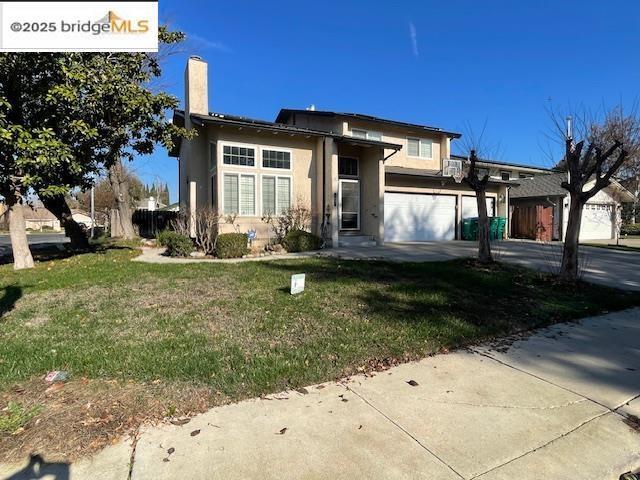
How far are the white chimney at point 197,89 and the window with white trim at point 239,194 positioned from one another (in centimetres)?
322

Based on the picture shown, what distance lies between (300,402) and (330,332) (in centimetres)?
158

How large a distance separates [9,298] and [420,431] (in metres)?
7.12

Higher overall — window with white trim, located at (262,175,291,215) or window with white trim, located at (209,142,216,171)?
window with white trim, located at (209,142,216,171)

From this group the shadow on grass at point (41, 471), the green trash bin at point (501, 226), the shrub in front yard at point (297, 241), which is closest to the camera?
the shadow on grass at point (41, 471)

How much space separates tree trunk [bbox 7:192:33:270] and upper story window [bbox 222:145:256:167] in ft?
19.4

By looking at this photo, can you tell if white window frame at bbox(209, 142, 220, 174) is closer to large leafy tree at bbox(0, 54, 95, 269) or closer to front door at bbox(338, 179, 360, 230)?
large leafy tree at bbox(0, 54, 95, 269)

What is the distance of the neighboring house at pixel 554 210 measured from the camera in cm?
2167

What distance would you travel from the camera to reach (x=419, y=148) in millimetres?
20969

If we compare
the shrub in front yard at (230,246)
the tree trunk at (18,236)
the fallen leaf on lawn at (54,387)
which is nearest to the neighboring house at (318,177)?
the shrub in front yard at (230,246)

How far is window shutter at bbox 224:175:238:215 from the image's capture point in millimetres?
13884

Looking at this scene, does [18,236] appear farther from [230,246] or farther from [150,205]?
[150,205]

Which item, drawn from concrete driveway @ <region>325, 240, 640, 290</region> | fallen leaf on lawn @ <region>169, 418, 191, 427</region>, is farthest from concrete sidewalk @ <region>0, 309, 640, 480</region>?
concrete driveway @ <region>325, 240, 640, 290</region>

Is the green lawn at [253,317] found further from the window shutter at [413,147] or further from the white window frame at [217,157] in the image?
the window shutter at [413,147]

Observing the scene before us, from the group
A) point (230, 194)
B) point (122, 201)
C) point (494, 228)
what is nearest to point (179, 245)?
point (230, 194)
